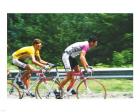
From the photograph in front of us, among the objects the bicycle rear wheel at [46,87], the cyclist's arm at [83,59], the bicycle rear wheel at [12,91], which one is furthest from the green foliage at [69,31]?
the bicycle rear wheel at [12,91]

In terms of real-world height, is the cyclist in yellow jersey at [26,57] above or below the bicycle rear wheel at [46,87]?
above

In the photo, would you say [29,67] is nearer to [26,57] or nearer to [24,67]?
[24,67]

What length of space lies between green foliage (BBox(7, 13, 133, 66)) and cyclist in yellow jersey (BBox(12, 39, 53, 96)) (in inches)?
4.5

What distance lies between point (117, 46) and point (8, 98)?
2.66 meters

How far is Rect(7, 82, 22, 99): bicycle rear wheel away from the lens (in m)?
17.8

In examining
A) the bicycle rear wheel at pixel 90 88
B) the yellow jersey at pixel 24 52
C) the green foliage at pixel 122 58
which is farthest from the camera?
the green foliage at pixel 122 58

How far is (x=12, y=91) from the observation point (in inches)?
702

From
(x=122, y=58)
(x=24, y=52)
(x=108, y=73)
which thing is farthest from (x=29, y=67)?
(x=122, y=58)

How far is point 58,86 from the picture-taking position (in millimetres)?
17781

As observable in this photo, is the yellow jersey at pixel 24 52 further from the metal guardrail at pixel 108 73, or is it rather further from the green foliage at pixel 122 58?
the green foliage at pixel 122 58

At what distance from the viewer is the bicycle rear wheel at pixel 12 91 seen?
702 inches

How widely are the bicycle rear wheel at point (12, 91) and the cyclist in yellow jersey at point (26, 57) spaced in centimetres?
12
